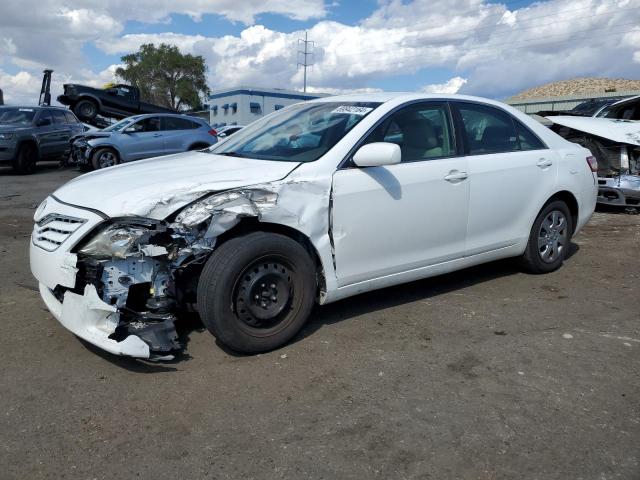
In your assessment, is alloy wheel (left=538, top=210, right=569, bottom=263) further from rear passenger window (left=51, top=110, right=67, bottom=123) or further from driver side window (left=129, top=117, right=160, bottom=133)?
rear passenger window (left=51, top=110, right=67, bottom=123)

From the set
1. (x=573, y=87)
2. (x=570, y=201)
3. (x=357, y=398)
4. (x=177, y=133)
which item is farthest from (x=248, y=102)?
(x=357, y=398)

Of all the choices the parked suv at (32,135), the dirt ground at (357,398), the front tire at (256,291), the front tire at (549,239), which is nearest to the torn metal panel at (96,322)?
the dirt ground at (357,398)

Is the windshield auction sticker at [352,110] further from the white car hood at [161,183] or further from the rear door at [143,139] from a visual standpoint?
the rear door at [143,139]

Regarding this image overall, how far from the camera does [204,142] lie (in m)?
15.4

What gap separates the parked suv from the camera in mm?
14406

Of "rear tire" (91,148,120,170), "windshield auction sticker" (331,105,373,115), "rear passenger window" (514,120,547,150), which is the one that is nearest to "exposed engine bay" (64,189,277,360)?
"windshield auction sticker" (331,105,373,115)

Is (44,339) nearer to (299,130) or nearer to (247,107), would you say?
(299,130)

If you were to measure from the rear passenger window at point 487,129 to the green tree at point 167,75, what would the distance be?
55.1 meters

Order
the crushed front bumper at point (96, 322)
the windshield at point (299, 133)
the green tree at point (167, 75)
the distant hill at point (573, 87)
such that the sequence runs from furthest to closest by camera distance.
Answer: the green tree at point (167, 75)
the distant hill at point (573, 87)
the windshield at point (299, 133)
the crushed front bumper at point (96, 322)

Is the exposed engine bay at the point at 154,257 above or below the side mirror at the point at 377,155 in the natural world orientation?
below

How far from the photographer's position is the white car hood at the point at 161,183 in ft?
11.1

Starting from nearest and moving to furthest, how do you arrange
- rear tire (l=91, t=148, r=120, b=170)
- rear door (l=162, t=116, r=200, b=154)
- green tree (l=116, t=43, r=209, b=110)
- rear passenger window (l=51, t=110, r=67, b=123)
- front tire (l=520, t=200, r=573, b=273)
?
front tire (l=520, t=200, r=573, b=273), rear tire (l=91, t=148, r=120, b=170), rear door (l=162, t=116, r=200, b=154), rear passenger window (l=51, t=110, r=67, b=123), green tree (l=116, t=43, r=209, b=110)

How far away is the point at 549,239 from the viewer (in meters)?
5.37

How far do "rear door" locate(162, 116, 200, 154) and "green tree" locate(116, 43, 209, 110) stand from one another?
144 ft
